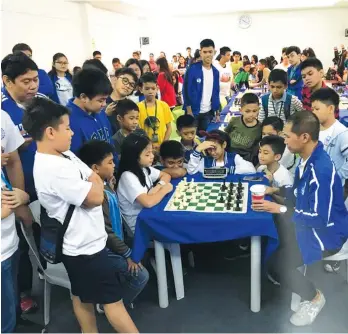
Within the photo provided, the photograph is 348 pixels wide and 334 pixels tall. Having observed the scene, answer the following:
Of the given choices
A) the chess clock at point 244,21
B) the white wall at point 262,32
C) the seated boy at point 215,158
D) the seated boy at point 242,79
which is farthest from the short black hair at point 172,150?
the chess clock at point 244,21

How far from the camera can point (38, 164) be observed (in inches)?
53.7

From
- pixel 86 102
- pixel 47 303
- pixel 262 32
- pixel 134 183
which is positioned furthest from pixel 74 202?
pixel 262 32

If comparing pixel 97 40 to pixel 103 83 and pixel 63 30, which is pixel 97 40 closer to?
pixel 63 30

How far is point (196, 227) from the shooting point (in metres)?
1.83

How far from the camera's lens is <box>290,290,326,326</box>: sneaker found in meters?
1.87

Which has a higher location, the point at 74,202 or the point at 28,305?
the point at 74,202

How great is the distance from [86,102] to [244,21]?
1230 centimetres

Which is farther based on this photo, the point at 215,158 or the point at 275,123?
the point at 275,123

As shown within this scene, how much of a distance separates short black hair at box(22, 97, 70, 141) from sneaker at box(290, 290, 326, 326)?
4.97 feet

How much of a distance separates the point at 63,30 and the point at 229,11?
7.11 m

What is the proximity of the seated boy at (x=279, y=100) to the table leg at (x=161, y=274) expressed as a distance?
1.67 meters

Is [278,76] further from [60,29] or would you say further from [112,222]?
[60,29]

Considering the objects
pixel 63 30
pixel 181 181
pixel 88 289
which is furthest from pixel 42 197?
pixel 63 30

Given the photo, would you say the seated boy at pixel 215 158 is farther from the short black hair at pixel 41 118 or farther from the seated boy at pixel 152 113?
the short black hair at pixel 41 118
